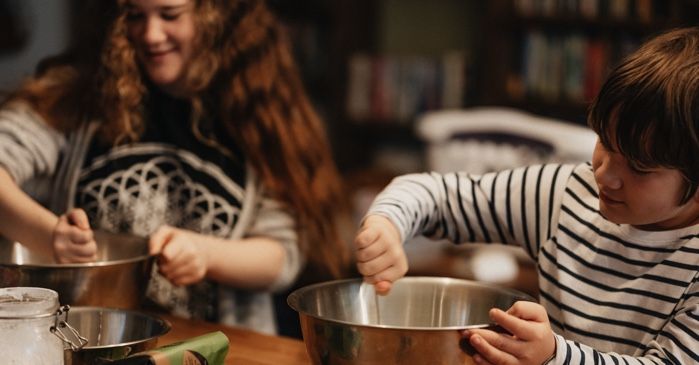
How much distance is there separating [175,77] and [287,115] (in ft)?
0.70

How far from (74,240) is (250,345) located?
10.5 inches

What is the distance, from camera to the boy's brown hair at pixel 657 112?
1055 millimetres

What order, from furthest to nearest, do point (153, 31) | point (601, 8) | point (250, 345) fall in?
point (601, 8)
point (153, 31)
point (250, 345)

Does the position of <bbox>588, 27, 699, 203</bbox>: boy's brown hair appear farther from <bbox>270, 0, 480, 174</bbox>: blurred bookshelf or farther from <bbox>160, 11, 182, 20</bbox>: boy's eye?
<bbox>270, 0, 480, 174</bbox>: blurred bookshelf

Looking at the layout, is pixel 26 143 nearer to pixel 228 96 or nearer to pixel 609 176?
pixel 228 96

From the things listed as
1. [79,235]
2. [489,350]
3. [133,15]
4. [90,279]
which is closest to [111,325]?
[90,279]

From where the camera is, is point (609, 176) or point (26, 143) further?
point (26, 143)

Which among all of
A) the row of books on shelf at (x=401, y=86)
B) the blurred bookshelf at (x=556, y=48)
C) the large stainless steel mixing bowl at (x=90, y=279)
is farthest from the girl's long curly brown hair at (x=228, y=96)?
the row of books on shelf at (x=401, y=86)

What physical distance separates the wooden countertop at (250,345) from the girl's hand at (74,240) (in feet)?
0.50

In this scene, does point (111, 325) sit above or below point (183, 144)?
below

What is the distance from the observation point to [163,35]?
64.5 inches

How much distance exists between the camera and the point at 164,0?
1.63 meters

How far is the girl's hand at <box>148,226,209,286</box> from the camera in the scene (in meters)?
1.38

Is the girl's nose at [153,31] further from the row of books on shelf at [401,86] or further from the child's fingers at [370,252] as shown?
the row of books on shelf at [401,86]
